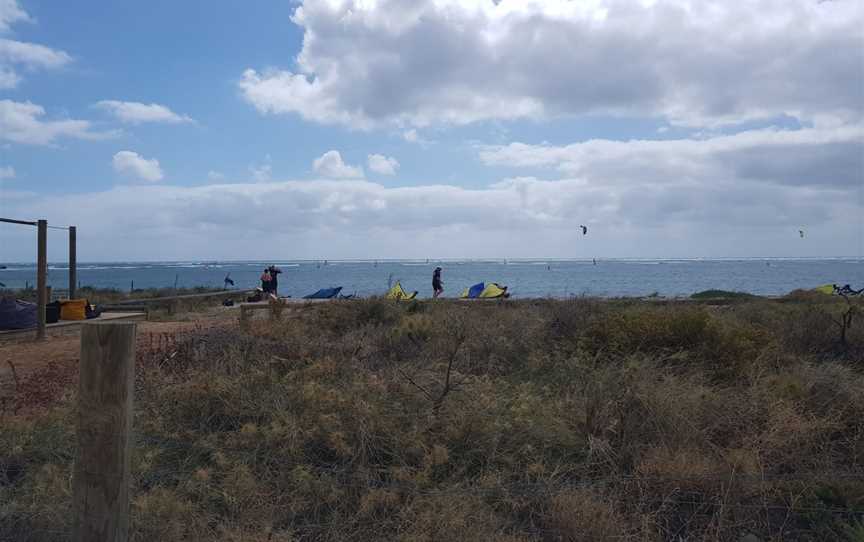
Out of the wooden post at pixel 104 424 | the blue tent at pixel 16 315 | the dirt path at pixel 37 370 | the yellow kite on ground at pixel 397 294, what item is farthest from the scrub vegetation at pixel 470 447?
the blue tent at pixel 16 315

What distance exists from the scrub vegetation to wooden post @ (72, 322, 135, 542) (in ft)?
1.76

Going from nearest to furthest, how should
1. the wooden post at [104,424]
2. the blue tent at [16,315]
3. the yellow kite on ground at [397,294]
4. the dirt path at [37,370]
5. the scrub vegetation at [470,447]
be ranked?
the wooden post at [104,424] < the scrub vegetation at [470,447] < the dirt path at [37,370] < the yellow kite on ground at [397,294] < the blue tent at [16,315]

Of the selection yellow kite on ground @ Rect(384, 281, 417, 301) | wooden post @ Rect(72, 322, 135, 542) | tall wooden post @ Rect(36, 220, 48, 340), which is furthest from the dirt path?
yellow kite on ground @ Rect(384, 281, 417, 301)

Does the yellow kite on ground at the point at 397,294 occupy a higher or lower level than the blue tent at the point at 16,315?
higher

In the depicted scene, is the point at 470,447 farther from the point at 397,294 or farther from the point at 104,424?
the point at 397,294

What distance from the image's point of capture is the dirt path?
23.6ft

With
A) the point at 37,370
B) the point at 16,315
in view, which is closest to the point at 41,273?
the point at 16,315

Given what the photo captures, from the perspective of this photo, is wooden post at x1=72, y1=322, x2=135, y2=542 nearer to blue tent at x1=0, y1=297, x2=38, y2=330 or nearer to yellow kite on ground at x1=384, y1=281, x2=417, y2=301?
yellow kite on ground at x1=384, y1=281, x2=417, y2=301

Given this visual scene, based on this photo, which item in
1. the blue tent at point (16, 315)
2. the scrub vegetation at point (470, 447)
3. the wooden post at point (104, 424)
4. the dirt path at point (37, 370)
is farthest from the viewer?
the blue tent at point (16, 315)

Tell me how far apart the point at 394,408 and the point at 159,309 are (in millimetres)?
19842

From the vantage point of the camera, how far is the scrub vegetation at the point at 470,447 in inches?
181

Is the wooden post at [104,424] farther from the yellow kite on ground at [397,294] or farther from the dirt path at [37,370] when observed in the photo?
the yellow kite on ground at [397,294]

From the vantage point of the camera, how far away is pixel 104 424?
12.4ft

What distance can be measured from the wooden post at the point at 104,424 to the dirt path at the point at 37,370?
3.57 meters
